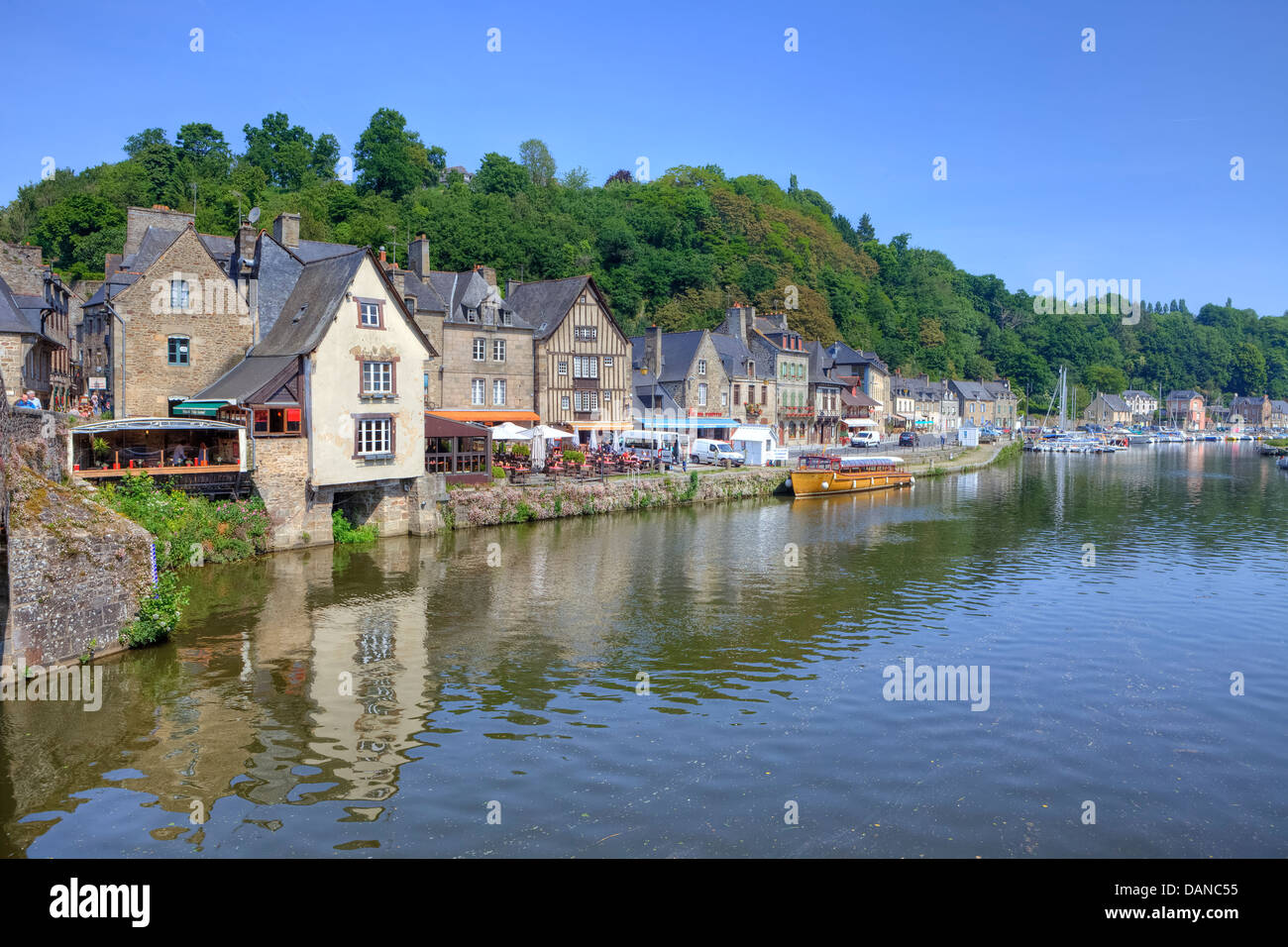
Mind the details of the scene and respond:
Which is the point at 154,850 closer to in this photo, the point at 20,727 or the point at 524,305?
the point at 20,727

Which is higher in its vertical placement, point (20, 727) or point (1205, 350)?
point (1205, 350)

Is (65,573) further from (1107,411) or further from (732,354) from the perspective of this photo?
(1107,411)

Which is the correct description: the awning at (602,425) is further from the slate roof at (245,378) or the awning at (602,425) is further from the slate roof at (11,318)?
the slate roof at (11,318)

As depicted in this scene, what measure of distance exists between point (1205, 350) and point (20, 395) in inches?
8047

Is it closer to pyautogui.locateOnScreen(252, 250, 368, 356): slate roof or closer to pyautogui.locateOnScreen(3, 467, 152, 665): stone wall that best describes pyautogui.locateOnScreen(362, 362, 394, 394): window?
pyautogui.locateOnScreen(252, 250, 368, 356): slate roof

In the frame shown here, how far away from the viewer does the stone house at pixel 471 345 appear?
40.5 m

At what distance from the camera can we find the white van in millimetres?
50562

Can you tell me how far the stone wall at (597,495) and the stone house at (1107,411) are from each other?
118 meters

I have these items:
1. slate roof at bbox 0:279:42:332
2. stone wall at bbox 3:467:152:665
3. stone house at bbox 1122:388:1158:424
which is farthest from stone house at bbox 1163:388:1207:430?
stone wall at bbox 3:467:152:665

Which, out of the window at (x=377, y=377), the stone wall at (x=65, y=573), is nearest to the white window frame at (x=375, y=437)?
the window at (x=377, y=377)

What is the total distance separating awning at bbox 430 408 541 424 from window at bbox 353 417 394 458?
35.3ft

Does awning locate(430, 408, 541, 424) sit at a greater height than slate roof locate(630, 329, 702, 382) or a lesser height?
lesser

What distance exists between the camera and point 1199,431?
142 m
